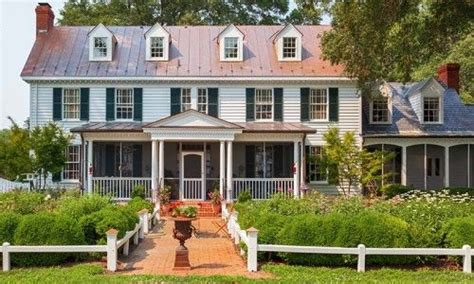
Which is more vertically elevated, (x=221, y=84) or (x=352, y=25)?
(x=352, y=25)

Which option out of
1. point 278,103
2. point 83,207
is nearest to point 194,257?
point 83,207

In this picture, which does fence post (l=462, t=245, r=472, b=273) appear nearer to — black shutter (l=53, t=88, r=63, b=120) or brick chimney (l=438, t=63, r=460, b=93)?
black shutter (l=53, t=88, r=63, b=120)

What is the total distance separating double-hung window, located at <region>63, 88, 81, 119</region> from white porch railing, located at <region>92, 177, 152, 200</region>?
3.61 meters

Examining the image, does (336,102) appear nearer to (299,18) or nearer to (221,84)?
(221,84)

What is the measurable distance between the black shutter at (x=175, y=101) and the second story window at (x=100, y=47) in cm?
413

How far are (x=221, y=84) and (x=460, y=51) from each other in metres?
24.5

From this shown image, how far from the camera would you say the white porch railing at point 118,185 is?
85.6ft

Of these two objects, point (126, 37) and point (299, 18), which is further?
point (299, 18)

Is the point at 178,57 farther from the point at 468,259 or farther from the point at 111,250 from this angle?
the point at 468,259

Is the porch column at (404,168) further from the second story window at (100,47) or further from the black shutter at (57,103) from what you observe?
the black shutter at (57,103)

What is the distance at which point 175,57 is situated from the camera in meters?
29.4

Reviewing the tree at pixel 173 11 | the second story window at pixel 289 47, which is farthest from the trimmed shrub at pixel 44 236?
the tree at pixel 173 11

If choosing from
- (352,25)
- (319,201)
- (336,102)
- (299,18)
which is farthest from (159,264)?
(299,18)

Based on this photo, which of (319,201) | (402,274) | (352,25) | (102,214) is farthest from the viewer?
(352,25)
